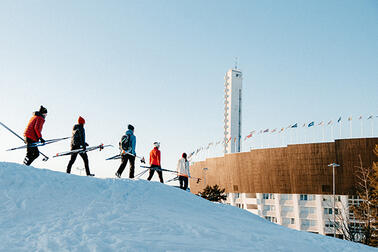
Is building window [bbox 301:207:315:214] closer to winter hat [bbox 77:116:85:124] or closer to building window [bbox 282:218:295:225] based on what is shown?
building window [bbox 282:218:295:225]

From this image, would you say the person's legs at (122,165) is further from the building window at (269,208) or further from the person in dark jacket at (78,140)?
the building window at (269,208)

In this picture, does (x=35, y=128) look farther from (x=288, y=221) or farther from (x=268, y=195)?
(x=288, y=221)

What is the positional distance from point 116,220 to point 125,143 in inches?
163

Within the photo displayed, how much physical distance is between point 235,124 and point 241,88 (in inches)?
481

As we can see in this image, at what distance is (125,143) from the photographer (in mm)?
10742

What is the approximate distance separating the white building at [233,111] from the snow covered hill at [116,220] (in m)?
90.1

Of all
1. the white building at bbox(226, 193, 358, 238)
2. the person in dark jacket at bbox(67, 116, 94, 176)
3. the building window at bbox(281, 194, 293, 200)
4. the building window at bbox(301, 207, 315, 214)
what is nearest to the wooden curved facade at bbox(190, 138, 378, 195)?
the white building at bbox(226, 193, 358, 238)

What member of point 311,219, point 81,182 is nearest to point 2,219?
point 81,182

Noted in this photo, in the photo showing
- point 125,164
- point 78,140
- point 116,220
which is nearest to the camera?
point 116,220

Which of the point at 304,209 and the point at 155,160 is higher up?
the point at 155,160

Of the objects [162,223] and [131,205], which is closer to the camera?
[162,223]

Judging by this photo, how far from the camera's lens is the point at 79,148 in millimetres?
9891

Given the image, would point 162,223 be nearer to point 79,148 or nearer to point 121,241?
point 121,241

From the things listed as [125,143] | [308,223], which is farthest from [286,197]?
[125,143]
